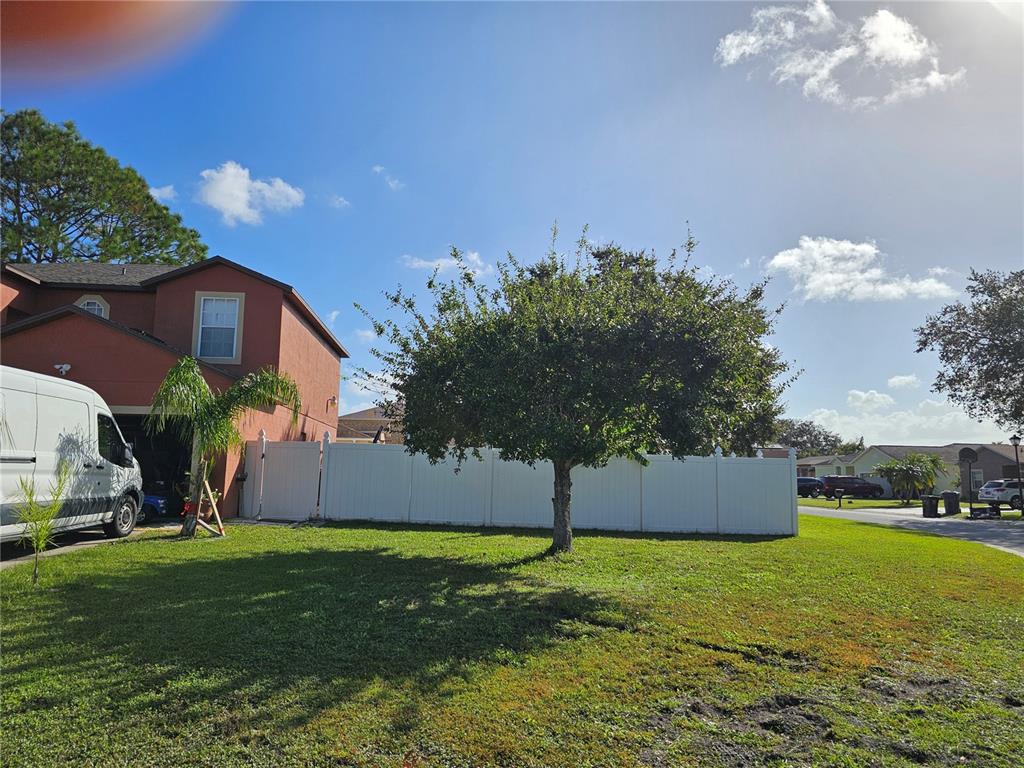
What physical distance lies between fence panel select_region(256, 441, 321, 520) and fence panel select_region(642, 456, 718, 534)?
782cm

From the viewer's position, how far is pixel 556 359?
8.36m

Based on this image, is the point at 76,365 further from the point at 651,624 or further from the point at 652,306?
the point at 651,624

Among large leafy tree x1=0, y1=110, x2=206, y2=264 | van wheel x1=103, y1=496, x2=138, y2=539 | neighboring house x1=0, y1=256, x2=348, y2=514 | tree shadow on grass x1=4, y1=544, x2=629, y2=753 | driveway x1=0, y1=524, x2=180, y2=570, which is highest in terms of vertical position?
large leafy tree x1=0, y1=110, x2=206, y2=264

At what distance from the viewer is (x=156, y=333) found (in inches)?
665

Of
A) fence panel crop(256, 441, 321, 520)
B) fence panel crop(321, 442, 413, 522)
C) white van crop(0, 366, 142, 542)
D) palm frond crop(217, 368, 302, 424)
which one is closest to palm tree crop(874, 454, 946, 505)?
fence panel crop(321, 442, 413, 522)

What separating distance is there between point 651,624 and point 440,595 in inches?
92.3

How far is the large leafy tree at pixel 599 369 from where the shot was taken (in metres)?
7.91

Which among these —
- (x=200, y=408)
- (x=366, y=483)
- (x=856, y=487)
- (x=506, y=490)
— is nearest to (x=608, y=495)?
(x=506, y=490)

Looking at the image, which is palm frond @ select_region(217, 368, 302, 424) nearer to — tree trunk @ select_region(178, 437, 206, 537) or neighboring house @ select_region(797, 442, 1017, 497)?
tree trunk @ select_region(178, 437, 206, 537)

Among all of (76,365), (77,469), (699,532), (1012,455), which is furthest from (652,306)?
(1012,455)

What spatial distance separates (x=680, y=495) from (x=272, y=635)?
10971 mm

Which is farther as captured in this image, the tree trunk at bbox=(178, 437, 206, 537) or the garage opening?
the garage opening

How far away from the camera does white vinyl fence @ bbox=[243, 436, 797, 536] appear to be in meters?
14.4

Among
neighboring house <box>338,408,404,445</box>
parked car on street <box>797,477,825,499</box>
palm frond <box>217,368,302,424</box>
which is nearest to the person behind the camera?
palm frond <box>217,368,302,424</box>
